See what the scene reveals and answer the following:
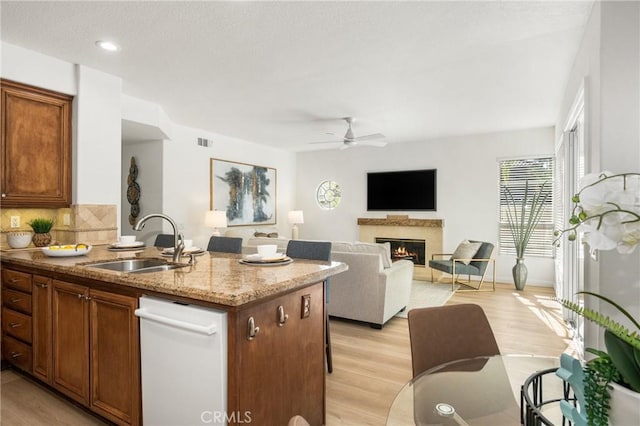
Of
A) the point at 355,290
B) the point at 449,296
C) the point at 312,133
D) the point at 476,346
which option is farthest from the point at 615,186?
the point at 312,133

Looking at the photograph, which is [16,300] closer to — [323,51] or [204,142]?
[323,51]

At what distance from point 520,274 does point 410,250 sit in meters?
1.99

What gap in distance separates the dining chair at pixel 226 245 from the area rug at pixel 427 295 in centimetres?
224

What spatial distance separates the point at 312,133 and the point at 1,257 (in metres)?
4.52

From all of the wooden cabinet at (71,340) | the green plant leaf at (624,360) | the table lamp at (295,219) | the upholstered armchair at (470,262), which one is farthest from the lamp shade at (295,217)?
the green plant leaf at (624,360)

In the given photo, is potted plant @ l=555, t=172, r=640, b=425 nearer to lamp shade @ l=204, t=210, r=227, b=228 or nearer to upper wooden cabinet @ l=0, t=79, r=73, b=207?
upper wooden cabinet @ l=0, t=79, r=73, b=207

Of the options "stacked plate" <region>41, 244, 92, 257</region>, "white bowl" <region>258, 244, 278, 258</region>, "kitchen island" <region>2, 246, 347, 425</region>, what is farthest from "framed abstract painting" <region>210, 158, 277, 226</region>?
"white bowl" <region>258, 244, 278, 258</region>

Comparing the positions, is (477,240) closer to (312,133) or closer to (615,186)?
(312,133)

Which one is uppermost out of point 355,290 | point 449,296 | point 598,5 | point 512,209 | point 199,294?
point 598,5

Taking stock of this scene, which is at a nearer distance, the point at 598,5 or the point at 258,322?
the point at 258,322

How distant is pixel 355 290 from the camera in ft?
12.8

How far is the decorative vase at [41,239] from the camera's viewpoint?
326cm

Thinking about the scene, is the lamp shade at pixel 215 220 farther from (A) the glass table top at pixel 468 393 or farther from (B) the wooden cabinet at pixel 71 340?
(A) the glass table top at pixel 468 393

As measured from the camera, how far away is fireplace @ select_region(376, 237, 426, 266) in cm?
687
